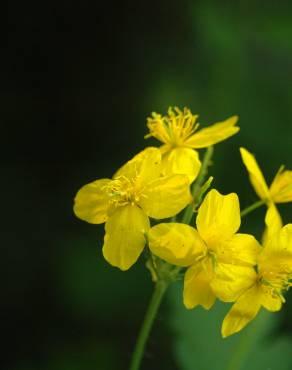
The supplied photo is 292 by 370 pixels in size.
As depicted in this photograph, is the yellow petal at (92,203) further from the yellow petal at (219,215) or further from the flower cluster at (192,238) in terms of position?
the yellow petal at (219,215)

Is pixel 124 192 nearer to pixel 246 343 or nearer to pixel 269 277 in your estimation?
pixel 269 277

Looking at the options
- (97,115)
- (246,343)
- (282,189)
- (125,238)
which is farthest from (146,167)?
(97,115)

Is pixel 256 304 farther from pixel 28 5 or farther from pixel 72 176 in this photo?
pixel 28 5

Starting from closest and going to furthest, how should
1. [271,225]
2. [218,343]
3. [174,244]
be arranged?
[174,244] → [271,225] → [218,343]

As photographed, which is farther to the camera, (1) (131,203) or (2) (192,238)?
(1) (131,203)

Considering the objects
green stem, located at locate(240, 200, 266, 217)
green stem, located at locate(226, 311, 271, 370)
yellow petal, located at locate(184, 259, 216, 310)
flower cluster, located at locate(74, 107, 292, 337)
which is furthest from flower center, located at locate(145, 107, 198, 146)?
green stem, located at locate(226, 311, 271, 370)

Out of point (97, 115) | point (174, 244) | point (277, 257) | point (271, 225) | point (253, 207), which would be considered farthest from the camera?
point (97, 115)

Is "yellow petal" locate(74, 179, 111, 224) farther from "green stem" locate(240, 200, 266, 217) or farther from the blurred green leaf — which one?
the blurred green leaf

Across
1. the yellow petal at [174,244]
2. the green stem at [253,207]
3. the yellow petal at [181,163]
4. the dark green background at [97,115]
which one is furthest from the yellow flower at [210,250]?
the dark green background at [97,115]
